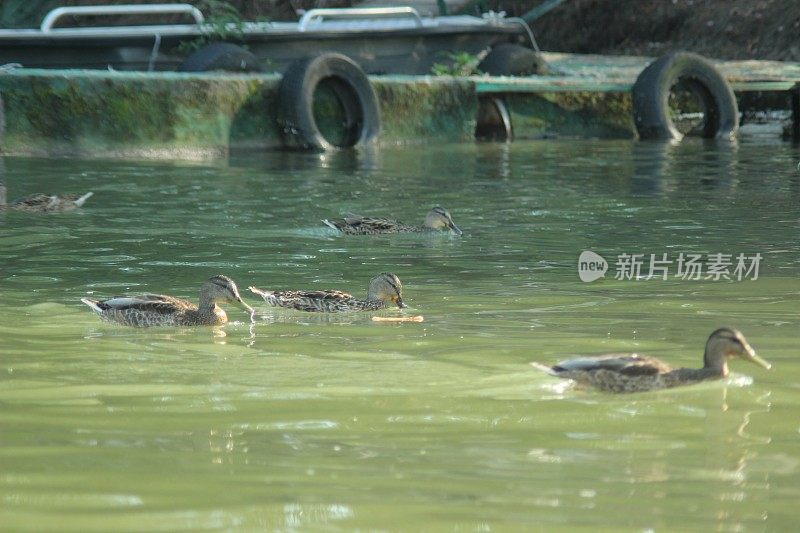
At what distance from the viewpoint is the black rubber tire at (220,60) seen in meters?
22.1

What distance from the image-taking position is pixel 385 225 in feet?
41.4

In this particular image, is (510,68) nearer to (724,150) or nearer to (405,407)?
(724,150)

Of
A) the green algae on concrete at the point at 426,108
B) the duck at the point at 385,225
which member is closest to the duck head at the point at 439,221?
the duck at the point at 385,225

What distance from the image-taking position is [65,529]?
4.70 meters

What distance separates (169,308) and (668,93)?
54.0 ft

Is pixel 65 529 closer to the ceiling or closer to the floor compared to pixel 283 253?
closer to the ceiling

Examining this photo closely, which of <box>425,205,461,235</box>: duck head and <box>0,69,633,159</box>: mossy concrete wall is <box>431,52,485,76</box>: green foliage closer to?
<box>0,69,633,159</box>: mossy concrete wall

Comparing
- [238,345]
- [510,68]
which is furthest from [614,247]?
[510,68]

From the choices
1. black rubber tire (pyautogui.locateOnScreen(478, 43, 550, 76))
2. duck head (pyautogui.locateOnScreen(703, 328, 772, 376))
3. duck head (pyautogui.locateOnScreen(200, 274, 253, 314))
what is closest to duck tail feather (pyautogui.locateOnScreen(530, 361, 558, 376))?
duck head (pyautogui.locateOnScreen(703, 328, 772, 376))

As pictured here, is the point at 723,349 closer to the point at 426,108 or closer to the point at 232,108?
the point at 232,108

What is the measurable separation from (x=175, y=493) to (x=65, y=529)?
50 centimetres

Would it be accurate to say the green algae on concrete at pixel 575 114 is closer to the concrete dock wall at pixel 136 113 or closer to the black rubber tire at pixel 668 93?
the black rubber tire at pixel 668 93

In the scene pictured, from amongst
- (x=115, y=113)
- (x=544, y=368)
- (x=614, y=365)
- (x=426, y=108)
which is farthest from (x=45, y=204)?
(x=426, y=108)

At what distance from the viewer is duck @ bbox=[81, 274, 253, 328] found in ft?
27.4
